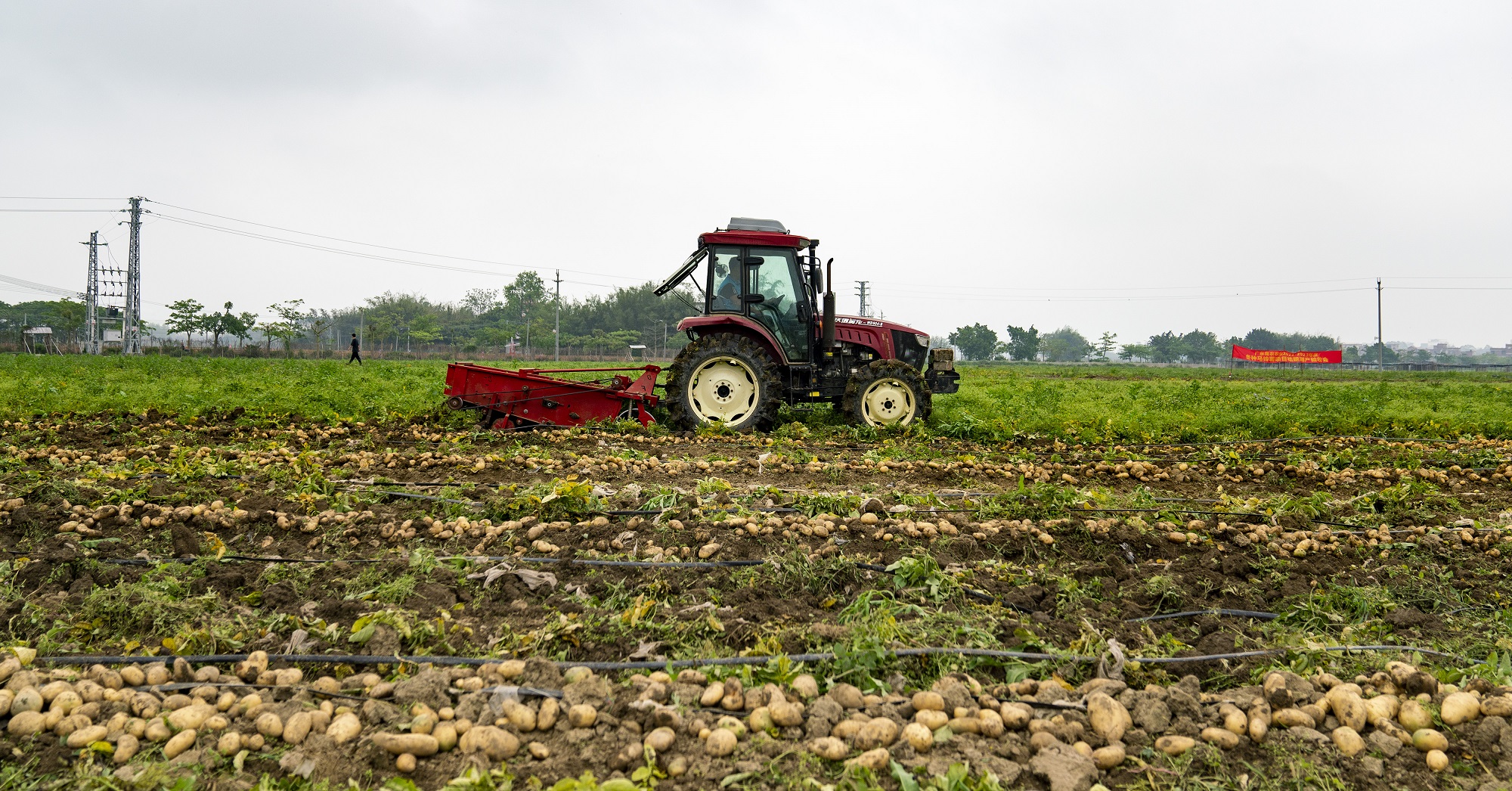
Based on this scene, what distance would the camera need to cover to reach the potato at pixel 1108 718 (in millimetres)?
2504

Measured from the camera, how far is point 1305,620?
3.57 metres

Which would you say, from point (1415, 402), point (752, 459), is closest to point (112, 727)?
point (752, 459)

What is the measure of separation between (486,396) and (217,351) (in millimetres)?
48862

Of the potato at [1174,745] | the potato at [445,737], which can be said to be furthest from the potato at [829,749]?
the potato at [445,737]

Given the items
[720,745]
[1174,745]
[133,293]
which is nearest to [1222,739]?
[1174,745]

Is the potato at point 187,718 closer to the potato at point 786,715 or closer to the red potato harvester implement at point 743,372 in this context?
the potato at point 786,715

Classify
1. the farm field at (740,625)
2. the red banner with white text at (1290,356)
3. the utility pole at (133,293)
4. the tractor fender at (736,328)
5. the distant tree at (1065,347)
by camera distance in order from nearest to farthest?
1. the farm field at (740,625)
2. the tractor fender at (736,328)
3. the utility pole at (133,293)
4. the red banner with white text at (1290,356)
5. the distant tree at (1065,347)

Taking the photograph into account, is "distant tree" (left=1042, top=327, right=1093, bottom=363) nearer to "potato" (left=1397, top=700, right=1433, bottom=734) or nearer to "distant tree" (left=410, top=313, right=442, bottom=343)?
"distant tree" (left=410, top=313, right=442, bottom=343)

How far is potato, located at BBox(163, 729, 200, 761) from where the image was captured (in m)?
2.40

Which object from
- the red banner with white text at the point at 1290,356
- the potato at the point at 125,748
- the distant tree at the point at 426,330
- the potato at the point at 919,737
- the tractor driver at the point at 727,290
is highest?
the distant tree at the point at 426,330

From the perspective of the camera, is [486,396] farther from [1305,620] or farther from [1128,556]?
[1305,620]

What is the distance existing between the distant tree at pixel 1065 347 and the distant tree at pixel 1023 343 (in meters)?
3.97

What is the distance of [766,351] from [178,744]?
8400mm

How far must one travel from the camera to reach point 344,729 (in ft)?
8.19
